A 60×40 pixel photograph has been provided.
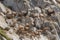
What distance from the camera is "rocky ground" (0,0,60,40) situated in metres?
12.0

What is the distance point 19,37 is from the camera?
11.7 m

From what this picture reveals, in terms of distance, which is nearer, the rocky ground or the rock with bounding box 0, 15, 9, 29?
the rocky ground

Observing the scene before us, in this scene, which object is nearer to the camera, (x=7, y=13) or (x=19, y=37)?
(x=19, y=37)

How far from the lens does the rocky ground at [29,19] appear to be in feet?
39.3

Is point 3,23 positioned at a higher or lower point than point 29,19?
lower

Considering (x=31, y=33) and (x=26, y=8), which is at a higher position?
(x=26, y=8)

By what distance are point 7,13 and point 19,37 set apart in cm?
213

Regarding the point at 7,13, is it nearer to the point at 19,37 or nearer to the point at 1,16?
the point at 1,16

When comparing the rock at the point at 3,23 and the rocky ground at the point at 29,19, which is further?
the rock at the point at 3,23

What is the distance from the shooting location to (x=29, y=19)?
1286 cm

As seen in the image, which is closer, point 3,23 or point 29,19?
point 3,23

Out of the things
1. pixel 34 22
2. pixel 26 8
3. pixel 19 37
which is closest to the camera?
pixel 19 37

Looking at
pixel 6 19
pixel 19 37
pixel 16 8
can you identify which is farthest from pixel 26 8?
pixel 19 37

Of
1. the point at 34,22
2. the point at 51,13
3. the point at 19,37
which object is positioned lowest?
the point at 19,37
